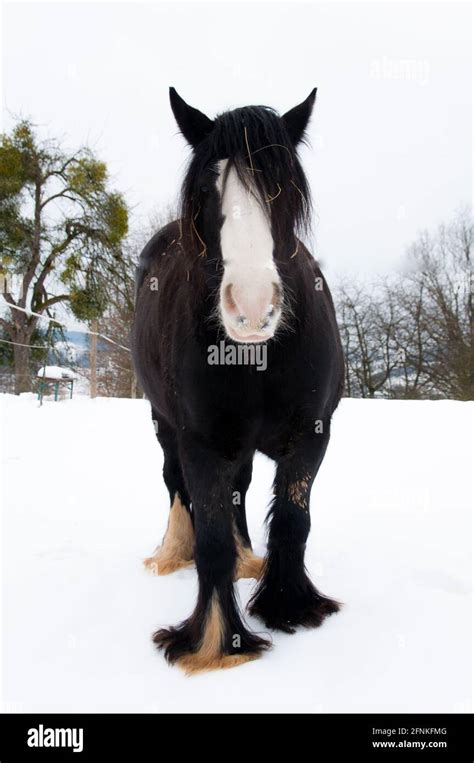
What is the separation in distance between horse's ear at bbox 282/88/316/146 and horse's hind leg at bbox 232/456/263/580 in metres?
2.02

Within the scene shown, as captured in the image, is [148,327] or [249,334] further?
[148,327]

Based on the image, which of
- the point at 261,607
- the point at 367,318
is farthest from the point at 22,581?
the point at 367,318

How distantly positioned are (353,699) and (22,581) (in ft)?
7.09

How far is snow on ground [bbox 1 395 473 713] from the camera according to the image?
224cm

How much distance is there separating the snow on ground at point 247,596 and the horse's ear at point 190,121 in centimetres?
243

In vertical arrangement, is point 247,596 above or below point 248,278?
below

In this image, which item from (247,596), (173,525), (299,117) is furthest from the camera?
(173,525)

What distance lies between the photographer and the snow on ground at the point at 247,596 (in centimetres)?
224

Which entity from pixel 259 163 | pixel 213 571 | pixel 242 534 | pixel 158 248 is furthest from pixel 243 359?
pixel 158 248

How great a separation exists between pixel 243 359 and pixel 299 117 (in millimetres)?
1222

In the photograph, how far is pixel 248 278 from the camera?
199cm

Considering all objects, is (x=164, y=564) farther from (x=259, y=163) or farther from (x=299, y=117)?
(x=299, y=117)

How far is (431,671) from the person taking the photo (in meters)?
2.35
